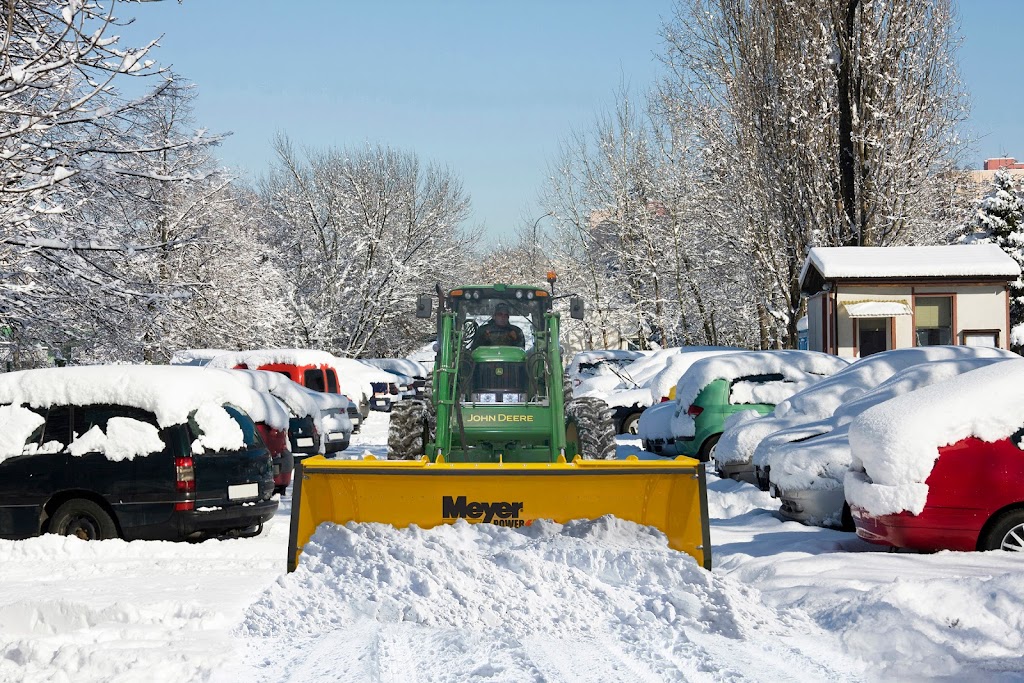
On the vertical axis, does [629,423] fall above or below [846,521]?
below

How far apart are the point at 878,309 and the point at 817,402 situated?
11.9 m

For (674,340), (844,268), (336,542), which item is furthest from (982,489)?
(674,340)

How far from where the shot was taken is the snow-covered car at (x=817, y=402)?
43.0 ft

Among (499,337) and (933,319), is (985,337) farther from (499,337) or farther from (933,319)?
(499,337)

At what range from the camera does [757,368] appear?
53.3ft

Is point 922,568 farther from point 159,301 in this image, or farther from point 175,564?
point 159,301

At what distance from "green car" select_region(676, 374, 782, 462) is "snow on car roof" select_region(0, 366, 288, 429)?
25.0ft

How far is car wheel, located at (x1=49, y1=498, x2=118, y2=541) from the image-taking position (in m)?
10.2

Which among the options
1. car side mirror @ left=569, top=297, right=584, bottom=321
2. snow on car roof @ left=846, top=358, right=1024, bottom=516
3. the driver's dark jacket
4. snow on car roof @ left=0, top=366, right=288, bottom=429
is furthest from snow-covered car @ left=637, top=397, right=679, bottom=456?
snow on car roof @ left=846, top=358, right=1024, bottom=516

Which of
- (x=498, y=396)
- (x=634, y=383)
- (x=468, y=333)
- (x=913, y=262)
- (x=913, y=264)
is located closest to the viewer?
(x=498, y=396)

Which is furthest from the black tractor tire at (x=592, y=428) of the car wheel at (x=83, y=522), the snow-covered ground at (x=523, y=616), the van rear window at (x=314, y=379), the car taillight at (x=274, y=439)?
the van rear window at (x=314, y=379)

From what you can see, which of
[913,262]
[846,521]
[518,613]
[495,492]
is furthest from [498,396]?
[913,262]

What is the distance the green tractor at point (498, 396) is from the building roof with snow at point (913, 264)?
534 inches

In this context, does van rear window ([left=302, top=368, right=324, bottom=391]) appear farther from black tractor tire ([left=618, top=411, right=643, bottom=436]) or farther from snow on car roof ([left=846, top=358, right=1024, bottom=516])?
snow on car roof ([left=846, top=358, right=1024, bottom=516])
